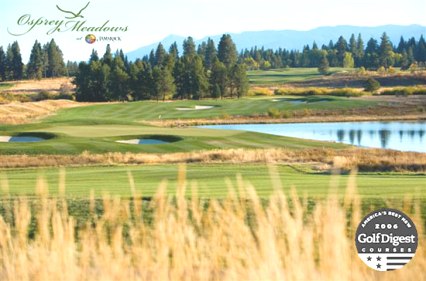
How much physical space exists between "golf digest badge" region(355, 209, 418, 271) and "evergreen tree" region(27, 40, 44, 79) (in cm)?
10363

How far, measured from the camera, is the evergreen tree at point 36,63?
105312mm

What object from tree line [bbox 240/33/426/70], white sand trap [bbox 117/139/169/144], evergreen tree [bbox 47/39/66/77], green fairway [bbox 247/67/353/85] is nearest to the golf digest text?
white sand trap [bbox 117/139/169/144]

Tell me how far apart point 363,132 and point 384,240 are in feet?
156

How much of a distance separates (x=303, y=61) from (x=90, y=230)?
17865 centimetres

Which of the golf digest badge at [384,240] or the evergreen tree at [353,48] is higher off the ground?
the evergreen tree at [353,48]

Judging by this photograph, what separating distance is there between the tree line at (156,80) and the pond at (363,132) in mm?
26269

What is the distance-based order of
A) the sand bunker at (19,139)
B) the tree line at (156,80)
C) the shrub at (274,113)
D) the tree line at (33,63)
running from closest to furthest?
the sand bunker at (19,139) → the shrub at (274,113) → the tree line at (156,80) → the tree line at (33,63)

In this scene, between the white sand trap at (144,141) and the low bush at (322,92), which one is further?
the low bush at (322,92)

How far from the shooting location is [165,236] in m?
6.87

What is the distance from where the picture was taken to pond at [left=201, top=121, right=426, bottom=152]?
43.0 metres

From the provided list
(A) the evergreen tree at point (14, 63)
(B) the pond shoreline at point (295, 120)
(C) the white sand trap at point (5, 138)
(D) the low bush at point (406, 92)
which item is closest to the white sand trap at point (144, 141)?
(C) the white sand trap at point (5, 138)

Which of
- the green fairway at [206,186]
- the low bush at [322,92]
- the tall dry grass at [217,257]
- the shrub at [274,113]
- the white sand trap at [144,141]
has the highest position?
the tall dry grass at [217,257]

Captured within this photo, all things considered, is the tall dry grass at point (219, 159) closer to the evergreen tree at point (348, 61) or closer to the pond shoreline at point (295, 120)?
the pond shoreline at point (295, 120)

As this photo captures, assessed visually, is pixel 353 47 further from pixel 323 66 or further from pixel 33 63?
pixel 33 63
